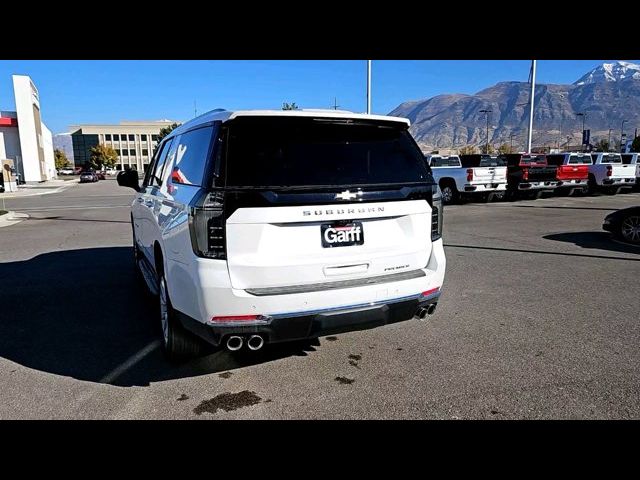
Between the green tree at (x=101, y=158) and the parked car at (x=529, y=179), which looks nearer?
the parked car at (x=529, y=179)

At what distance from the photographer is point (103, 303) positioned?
5.65 meters

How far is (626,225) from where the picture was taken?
30.1ft

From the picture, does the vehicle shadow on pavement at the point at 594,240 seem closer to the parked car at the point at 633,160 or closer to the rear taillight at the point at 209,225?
the rear taillight at the point at 209,225

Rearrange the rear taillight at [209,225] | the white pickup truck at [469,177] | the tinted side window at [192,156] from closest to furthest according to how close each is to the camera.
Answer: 1. the rear taillight at [209,225]
2. the tinted side window at [192,156]
3. the white pickup truck at [469,177]

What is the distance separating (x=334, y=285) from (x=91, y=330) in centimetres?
291

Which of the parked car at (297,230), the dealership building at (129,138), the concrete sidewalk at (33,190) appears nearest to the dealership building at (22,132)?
the concrete sidewalk at (33,190)

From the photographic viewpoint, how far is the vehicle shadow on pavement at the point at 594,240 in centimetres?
875

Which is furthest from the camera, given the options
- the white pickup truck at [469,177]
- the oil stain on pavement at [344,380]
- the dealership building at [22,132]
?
the dealership building at [22,132]

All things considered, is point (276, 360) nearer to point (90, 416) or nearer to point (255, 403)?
point (255, 403)

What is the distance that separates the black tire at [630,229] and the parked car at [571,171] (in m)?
11.1

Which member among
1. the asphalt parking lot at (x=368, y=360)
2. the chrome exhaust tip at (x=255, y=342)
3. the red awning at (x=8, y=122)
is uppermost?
the red awning at (x=8, y=122)

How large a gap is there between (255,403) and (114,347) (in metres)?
1.76
